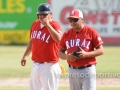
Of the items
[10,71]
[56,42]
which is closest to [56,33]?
[56,42]

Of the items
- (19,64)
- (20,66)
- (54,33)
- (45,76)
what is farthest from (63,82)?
(54,33)

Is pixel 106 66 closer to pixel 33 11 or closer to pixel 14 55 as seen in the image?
pixel 14 55

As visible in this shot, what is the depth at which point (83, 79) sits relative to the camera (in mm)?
7316

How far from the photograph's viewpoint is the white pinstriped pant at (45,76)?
27.3 ft

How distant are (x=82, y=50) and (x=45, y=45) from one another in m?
1.30

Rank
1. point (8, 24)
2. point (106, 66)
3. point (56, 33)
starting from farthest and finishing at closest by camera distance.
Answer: point (8, 24) < point (106, 66) < point (56, 33)

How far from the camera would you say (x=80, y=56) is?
7207 millimetres

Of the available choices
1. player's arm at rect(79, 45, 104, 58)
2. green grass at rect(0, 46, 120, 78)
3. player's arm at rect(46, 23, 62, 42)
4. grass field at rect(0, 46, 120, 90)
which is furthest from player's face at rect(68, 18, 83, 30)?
green grass at rect(0, 46, 120, 78)

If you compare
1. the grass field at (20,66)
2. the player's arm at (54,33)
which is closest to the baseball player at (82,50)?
the player's arm at (54,33)

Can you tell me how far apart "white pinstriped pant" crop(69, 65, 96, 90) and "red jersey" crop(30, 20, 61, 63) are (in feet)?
3.26

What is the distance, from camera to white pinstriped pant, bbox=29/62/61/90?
27.3ft

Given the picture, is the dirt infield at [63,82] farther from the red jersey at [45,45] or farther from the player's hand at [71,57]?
the player's hand at [71,57]

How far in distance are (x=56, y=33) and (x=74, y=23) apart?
83 cm

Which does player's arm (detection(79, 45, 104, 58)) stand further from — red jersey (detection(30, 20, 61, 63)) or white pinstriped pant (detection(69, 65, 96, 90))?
red jersey (detection(30, 20, 61, 63))
